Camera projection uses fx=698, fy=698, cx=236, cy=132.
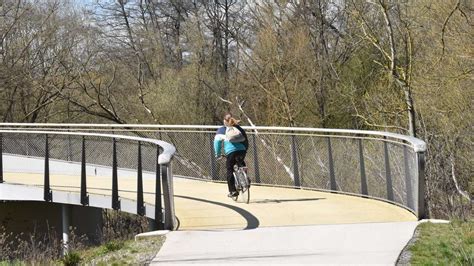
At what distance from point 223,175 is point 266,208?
4.84m

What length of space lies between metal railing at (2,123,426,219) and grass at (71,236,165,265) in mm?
3552

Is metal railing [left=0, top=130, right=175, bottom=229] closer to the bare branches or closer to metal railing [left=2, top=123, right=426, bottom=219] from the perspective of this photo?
metal railing [left=2, top=123, right=426, bottom=219]

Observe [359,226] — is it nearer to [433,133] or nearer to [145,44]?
[433,133]

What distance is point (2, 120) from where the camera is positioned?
114ft

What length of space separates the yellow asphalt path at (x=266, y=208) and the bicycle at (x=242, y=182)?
184 millimetres

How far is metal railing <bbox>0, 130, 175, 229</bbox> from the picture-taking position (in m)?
12.6

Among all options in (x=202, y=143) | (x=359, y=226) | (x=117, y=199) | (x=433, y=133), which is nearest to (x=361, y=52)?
(x=433, y=133)

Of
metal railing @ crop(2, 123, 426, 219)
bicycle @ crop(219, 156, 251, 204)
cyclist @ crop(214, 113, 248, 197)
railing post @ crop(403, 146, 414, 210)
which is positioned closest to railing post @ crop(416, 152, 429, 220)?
metal railing @ crop(2, 123, 426, 219)

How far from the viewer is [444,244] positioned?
7105mm

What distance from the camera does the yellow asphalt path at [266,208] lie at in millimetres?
9508

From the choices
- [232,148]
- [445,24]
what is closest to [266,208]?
[232,148]

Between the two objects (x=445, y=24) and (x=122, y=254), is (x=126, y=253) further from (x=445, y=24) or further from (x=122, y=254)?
(x=445, y=24)

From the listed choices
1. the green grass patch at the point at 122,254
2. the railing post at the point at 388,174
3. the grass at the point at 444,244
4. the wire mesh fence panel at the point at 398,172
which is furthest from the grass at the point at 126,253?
the railing post at the point at 388,174

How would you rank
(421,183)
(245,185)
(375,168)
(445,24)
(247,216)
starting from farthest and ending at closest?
1. (445,24)
2. (245,185)
3. (375,168)
4. (247,216)
5. (421,183)
